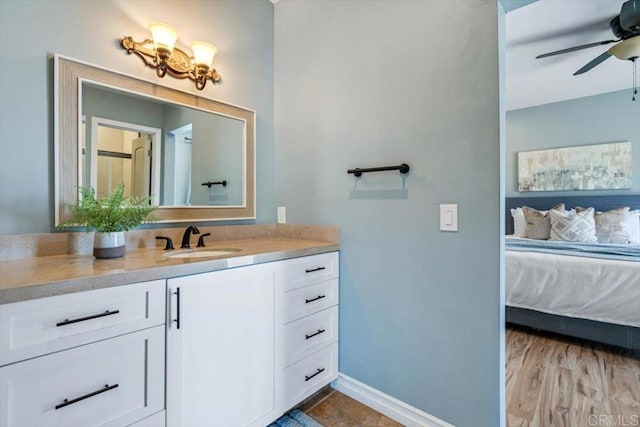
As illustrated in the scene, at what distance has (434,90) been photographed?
1466 mm

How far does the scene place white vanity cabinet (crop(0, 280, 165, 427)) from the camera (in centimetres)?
80

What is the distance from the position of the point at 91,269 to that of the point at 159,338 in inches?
12.9

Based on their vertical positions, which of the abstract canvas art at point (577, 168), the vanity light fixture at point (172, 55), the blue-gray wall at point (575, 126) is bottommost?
the abstract canvas art at point (577, 168)

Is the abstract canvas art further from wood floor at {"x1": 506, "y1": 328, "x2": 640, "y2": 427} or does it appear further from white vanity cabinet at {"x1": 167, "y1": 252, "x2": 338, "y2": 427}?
white vanity cabinet at {"x1": 167, "y1": 252, "x2": 338, "y2": 427}

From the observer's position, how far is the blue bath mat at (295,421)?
154cm

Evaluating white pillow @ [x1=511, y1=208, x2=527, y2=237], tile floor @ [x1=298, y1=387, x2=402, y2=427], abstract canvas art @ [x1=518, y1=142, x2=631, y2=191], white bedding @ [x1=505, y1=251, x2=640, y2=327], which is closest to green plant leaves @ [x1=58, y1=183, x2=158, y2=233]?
tile floor @ [x1=298, y1=387, x2=402, y2=427]

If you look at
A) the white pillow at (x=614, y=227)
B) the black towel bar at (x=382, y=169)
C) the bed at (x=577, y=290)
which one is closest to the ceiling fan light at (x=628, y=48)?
the bed at (x=577, y=290)

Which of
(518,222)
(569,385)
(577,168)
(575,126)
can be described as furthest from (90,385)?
(575,126)

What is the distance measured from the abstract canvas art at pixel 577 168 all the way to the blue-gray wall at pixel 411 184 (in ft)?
12.6

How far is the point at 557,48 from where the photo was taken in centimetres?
284

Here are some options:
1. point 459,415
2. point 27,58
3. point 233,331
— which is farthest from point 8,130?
point 459,415

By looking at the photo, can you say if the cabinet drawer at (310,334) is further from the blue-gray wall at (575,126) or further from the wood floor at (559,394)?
the blue-gray wall at (575,126)

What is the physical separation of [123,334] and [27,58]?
1.22 m

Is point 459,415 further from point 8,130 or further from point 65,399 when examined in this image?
point 8,130
